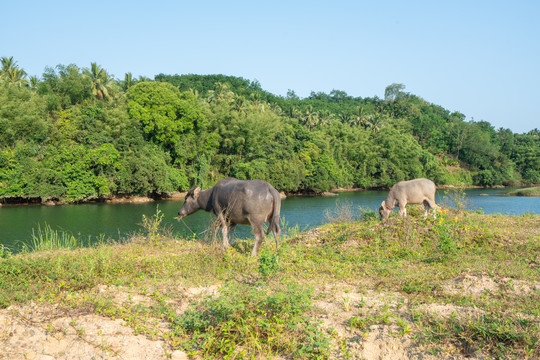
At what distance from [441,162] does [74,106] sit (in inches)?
2809

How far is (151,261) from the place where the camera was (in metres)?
7.29

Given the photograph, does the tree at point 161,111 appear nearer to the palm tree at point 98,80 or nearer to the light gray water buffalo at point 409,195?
the palm tree at point 98,80

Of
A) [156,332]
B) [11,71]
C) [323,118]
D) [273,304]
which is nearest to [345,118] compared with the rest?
[323,118]

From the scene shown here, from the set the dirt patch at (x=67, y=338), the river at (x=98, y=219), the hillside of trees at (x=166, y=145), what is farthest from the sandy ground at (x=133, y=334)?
the hillside of trees at (x=166, y=145)

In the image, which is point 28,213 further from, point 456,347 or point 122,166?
point 456,347

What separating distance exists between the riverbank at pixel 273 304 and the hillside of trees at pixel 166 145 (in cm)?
3629

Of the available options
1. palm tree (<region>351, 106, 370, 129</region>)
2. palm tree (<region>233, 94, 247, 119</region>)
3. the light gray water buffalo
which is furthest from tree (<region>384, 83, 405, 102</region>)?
the light gray water buffalo

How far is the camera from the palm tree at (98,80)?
158ft

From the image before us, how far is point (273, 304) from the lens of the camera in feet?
15.2

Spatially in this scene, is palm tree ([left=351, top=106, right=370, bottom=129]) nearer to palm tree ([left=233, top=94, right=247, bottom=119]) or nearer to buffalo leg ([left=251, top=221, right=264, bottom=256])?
palm tree ([left=233, top=94, right=247, bottom=119])

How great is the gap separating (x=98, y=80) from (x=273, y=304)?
50.3 meters

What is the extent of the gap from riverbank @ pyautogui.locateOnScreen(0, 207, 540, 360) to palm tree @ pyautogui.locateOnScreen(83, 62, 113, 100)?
45.8 m

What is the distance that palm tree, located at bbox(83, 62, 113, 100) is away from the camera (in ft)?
158

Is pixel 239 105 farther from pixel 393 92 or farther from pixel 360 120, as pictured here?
pixel 393 92
